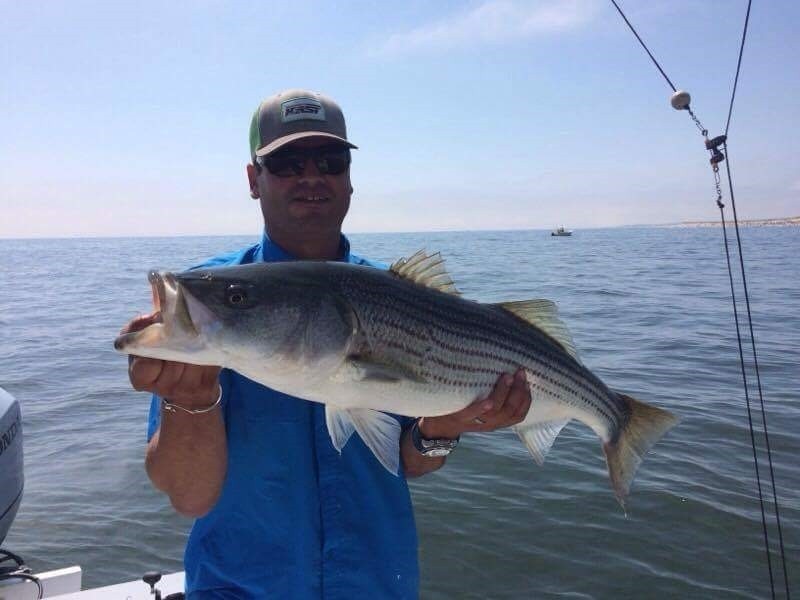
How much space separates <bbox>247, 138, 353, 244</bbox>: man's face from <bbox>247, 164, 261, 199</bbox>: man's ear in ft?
0.31

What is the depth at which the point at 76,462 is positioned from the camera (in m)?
8.91

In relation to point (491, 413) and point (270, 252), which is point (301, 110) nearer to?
point (270, 252)

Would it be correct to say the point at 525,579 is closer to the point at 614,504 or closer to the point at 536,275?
the point at 614,504

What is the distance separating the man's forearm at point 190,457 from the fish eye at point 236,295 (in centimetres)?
53

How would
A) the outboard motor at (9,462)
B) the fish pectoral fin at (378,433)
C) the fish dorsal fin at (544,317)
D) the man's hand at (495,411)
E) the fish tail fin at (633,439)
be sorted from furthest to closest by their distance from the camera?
1. the outboard motor at (9,462)
2. the fish tail fin at (633,439)
3. the fish dorsal fin at (544,317)
4. the man's hand at (495,411)
5. the fish pectoral fin at (378,433)

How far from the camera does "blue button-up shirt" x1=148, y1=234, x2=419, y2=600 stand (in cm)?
274

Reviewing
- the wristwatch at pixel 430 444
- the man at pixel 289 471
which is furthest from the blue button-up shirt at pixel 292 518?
the wristwatch at pixel 430 444

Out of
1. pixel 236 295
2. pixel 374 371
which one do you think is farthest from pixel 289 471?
pixel 236 295

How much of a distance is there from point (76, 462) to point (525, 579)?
21.7 feet

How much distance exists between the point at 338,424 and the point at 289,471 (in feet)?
1.39

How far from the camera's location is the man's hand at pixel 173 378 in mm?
2283

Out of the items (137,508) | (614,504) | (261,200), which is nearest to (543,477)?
(614,504)

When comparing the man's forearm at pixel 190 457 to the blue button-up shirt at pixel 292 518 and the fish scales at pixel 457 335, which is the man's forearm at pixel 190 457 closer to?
the blue button-up shirt at pixel 292 518

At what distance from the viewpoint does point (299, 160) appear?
321cm
